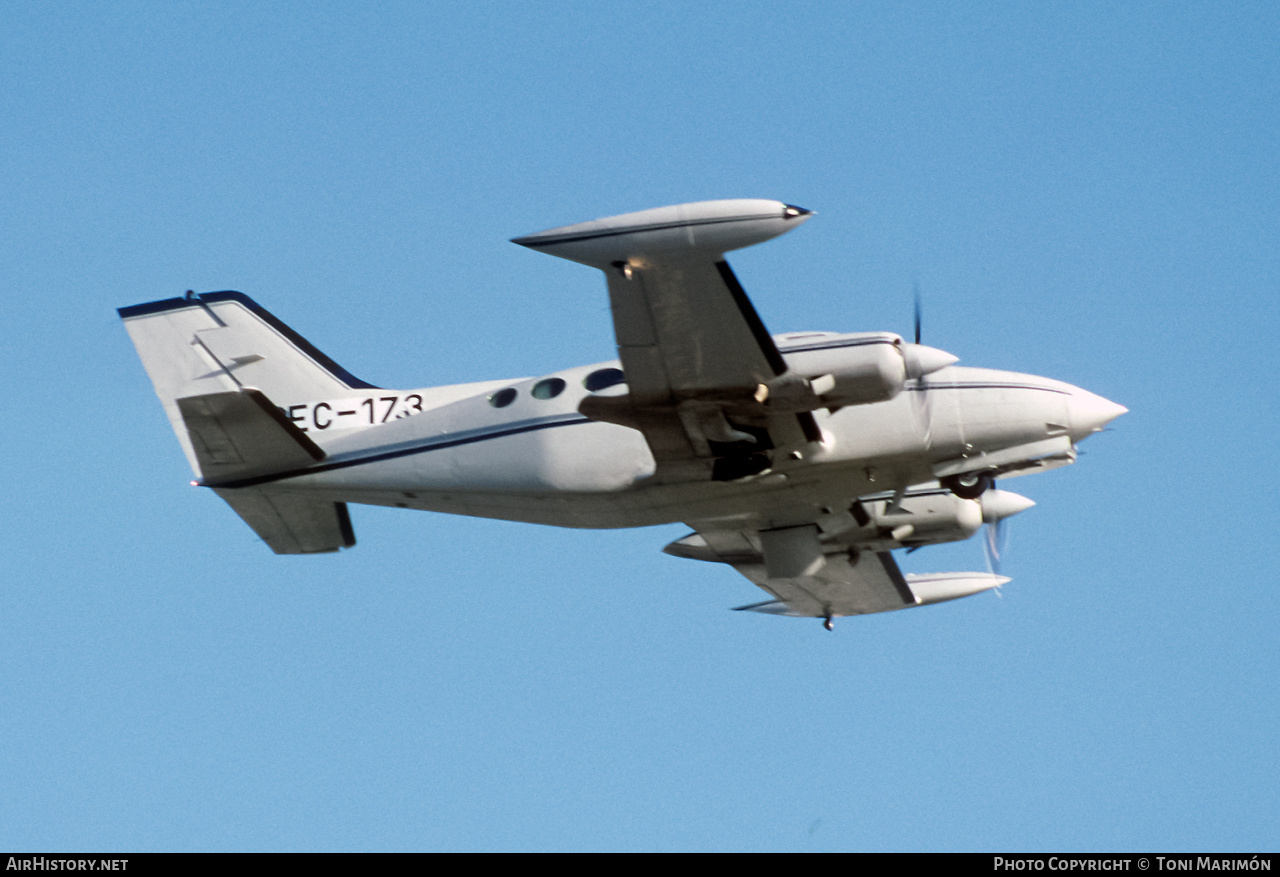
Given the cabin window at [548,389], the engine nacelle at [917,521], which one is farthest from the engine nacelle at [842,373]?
the engine nacelle at [917,521]

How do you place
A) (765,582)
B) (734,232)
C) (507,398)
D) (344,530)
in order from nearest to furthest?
(734,232)
(507,398)
(344,530)
(765,582)

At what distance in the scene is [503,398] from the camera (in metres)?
20.9

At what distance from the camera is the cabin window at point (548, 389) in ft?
67.3

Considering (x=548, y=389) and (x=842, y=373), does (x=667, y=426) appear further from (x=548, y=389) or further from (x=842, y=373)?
(x=548, y=389)

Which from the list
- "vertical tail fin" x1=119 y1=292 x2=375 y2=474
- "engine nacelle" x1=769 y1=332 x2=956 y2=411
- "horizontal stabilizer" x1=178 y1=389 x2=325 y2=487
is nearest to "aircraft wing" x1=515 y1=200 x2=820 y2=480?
"engine nacelle" x1=769 y1=332 x2=956 y2=411

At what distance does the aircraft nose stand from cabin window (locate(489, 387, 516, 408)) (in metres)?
8.23

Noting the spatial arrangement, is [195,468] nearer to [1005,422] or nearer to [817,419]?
[817,419]

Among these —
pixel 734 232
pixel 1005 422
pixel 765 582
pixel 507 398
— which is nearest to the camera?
pixel 734 232

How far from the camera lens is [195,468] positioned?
2214cm

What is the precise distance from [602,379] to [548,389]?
909 millimetres

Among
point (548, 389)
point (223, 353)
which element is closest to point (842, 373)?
point (548, 389)
